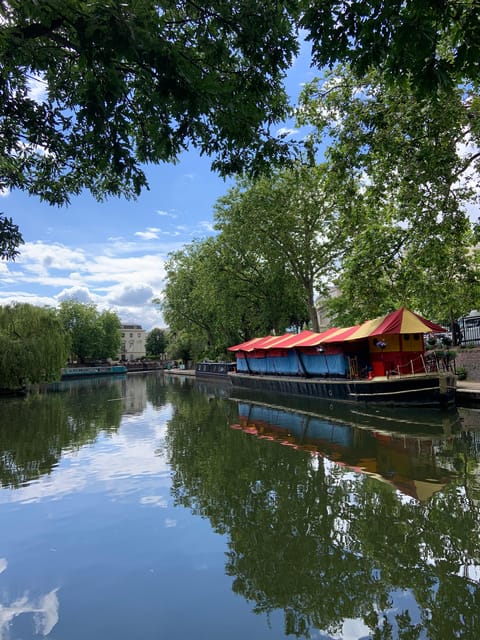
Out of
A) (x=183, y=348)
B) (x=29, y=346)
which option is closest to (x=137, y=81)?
(x=29, y=346)

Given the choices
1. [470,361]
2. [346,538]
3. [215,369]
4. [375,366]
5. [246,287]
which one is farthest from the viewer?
[215,369]

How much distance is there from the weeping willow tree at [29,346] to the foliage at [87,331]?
44.4 m

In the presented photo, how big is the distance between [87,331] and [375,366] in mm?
69253

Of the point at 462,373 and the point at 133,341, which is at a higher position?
the point at 133,341

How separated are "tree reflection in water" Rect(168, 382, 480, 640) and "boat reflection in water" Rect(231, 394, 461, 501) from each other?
172 millimetres

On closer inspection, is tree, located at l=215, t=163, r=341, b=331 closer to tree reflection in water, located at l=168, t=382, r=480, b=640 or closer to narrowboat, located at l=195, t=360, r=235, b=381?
narrowboat, located at l=195, t=360, r=235, b=381

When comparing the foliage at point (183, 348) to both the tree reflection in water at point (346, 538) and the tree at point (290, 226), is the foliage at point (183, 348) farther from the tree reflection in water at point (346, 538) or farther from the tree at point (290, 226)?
the tree reflection in water at point (346, 538)

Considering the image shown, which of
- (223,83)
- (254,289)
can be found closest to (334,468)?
(223,83)

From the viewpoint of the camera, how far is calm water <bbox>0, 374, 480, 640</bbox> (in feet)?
14.5

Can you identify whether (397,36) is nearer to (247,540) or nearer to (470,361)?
(247,540)

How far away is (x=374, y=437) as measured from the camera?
13070 millimetres

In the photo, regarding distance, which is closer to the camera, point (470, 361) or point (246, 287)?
point (470, 361)

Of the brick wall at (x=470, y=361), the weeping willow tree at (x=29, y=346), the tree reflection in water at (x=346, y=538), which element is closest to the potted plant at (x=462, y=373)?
the brick wall at (x=470, y=361)

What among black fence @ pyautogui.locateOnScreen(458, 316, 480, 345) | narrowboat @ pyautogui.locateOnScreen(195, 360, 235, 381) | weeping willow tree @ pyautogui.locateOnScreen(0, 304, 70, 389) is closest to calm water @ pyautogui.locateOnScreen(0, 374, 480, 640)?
black fence @ pyautogui.locateOnScreen(458, 316, 480, 345)
